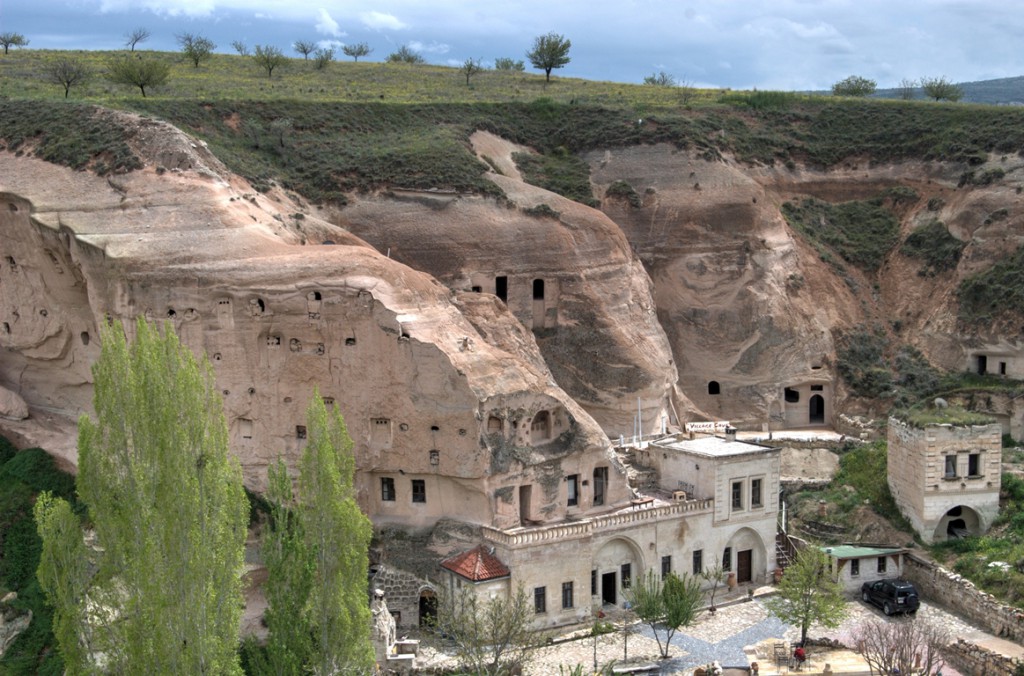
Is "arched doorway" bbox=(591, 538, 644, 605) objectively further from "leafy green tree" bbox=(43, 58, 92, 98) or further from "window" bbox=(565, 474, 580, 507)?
"leafy green tree" bbox=(43, 58, 92, 98)

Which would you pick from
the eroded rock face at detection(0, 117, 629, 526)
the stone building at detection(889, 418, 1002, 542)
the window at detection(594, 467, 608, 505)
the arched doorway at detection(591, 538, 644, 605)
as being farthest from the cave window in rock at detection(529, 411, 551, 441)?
the stone building at detection(889, 418, 1002, 542)

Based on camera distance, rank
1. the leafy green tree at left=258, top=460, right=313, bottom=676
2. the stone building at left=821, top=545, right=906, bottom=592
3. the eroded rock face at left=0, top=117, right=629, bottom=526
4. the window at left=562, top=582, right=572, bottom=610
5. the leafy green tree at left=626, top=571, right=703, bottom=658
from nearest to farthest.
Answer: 1. the leafy green tree at left=258, top=460, right=313, bottom=676
2. the leafy green tree at left=626, top=571, right=703, bottom=658
3. the eroded rock face at left=0, top=117, right=629, bottom=526
4. the window at left=562, top=582, right=572, bottom=610
5. the stone building at left=821, top=545, right=906, bottom=592

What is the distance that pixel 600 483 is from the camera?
44094mm

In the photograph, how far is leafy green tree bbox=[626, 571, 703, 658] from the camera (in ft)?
127

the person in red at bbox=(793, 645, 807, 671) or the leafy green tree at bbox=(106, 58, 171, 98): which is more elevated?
the leafy green tree at bbox=(106, 58, 171, 98)

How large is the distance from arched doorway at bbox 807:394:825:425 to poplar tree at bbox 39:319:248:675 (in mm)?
36158

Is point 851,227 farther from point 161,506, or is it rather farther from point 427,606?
point 161,506

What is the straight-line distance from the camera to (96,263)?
40969 millimetres

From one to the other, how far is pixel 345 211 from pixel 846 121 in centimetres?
3337

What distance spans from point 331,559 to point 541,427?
11601 mm

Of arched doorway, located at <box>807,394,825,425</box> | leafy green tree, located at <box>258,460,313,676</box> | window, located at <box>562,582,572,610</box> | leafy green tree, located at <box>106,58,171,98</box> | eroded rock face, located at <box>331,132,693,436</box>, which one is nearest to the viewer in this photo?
leafy green tree, located at <box>258,460,313,676</box>

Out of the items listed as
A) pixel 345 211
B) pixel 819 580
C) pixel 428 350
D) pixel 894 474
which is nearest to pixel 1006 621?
pixel 819 580

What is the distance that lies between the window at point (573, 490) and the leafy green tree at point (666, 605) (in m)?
3.65

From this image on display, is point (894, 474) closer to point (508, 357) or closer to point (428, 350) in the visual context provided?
point (508, 357)
